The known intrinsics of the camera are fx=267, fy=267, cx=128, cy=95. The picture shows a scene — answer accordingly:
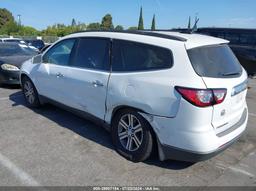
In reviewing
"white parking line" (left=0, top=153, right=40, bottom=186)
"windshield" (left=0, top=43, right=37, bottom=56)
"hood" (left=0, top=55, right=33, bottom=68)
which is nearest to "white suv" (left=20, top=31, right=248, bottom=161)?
"white parking line" (left=0, top=153, right=40, bottom=186)

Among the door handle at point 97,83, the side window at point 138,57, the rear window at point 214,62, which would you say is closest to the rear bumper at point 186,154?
the rear window at point 214,62

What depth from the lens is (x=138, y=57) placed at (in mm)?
3379

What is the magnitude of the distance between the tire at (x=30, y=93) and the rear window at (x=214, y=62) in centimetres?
360

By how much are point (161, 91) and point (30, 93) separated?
359 cm

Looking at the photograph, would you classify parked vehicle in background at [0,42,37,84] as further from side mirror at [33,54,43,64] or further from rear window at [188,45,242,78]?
rear window at [188,45,242,78]

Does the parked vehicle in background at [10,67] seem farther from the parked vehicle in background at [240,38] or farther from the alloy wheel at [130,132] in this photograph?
the parked vehicle in background at [240,38]

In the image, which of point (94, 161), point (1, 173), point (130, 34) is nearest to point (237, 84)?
point (130, 34)

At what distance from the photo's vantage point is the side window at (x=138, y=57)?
3129mm

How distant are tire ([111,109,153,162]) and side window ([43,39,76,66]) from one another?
1.55 metres

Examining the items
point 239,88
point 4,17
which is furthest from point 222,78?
point 4,17

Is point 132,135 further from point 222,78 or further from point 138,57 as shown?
point 222,78

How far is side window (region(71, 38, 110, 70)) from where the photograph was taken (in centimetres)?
380

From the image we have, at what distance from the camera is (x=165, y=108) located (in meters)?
3.00

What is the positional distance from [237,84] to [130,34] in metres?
1.50
